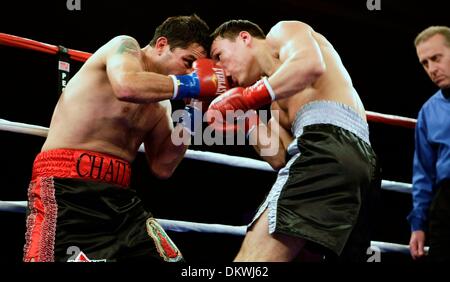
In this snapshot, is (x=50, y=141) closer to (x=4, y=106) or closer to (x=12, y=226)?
(x=4, y=106)

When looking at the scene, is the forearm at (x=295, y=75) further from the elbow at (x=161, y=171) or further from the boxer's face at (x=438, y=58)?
the boxer's face at (x=438, y=58)

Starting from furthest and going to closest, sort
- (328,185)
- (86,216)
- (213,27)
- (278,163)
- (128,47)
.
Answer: (213,27) → (278,163) → (128,47) → (86,216) → (328,185)

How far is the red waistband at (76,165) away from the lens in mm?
1743

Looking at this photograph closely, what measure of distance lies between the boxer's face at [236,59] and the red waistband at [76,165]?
0.53 metres

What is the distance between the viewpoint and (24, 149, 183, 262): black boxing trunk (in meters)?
1.66

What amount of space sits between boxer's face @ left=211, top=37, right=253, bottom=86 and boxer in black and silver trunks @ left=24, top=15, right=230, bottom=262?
16cm

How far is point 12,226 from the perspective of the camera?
12.4ft

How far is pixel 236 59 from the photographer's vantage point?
1983 mm

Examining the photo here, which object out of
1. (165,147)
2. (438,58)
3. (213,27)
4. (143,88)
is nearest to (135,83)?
(143,88)

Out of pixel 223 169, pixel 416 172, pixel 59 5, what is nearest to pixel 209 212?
pixel 223 169

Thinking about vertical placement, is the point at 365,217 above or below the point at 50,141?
below

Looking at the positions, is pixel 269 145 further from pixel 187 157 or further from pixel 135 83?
pixel 135 83

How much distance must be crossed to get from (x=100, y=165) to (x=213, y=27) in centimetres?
282

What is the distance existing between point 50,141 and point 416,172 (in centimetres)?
149
